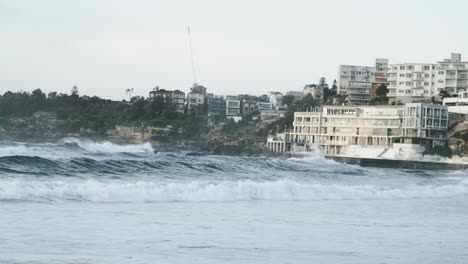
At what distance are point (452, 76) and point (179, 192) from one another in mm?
84283

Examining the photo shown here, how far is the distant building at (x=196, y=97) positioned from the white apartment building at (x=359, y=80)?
40407 millimetres

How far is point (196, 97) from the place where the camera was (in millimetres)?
158000

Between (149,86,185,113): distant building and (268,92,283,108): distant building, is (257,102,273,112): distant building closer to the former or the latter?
(268,92,283,108): distant building

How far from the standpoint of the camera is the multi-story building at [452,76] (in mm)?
100375

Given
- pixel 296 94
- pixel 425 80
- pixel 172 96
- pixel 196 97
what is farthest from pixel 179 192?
pixel 172 96

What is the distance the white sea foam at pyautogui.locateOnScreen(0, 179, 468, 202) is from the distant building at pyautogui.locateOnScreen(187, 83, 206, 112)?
125 meters

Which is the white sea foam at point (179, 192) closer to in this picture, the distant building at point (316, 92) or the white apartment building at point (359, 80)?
the white apartment building at point (359, 80)

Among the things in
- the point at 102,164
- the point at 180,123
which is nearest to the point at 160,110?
the point at 180,123

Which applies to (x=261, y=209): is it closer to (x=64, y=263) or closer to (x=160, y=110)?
(x=64, y=263)

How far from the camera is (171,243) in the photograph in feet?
44.8

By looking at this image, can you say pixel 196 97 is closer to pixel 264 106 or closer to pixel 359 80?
pixel 264 106

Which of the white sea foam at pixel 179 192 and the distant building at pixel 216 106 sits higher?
the distant building at pixel 216 106

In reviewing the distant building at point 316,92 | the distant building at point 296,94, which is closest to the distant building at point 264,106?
the distant building at point 296,94

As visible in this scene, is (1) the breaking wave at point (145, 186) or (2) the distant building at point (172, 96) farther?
(2) the distant building at point (172, 96)
